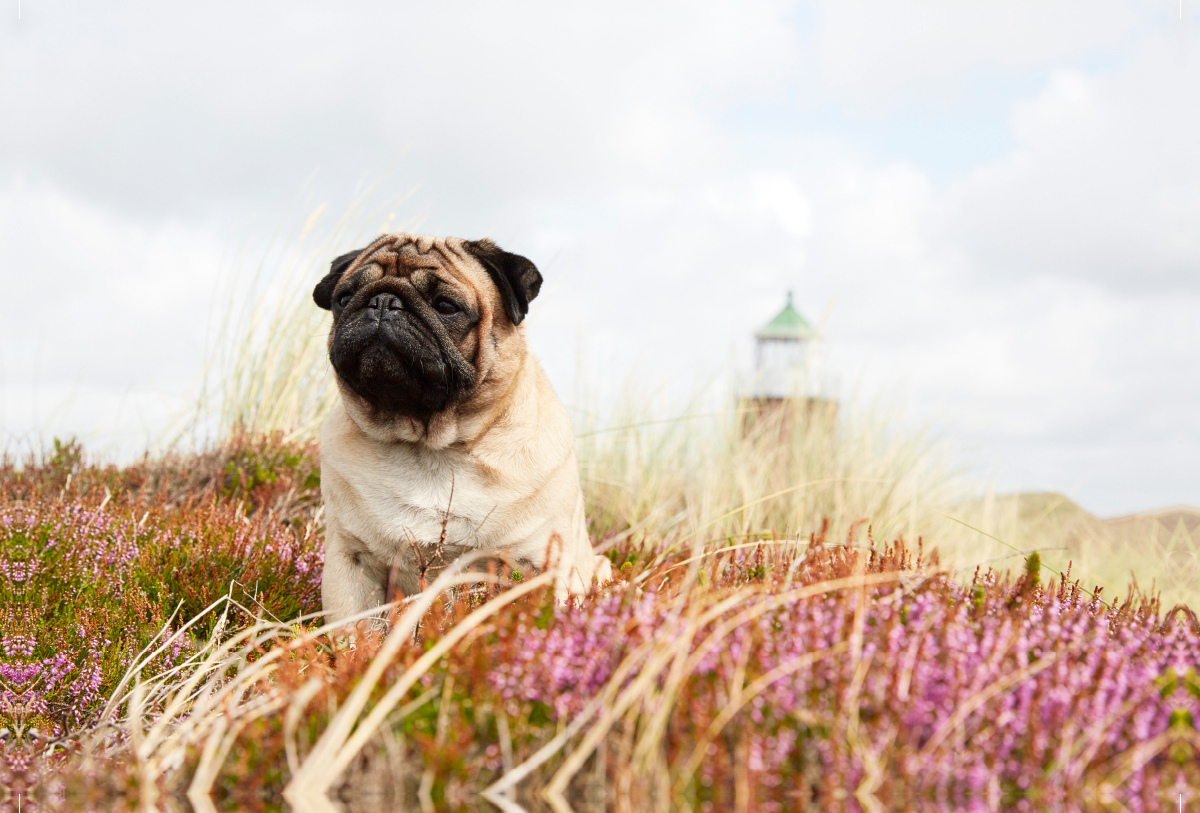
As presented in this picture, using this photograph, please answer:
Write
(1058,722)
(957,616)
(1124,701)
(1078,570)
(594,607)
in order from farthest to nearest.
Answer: (1078,570), (594,607), (957,616), (1124,701), (1058,722)

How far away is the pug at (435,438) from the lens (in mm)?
3846

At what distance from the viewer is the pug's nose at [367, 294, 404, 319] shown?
153 inches

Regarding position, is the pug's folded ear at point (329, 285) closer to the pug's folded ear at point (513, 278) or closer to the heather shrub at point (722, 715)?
the pug's folded ear at point (513, 278)

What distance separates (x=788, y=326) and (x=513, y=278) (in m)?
12.4

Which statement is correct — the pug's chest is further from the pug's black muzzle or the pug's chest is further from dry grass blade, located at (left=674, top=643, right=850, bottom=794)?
dry grass blade, located at (left=674, top=643, right=850, bottom=794)

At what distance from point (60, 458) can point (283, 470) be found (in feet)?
7.55

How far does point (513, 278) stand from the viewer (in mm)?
4129

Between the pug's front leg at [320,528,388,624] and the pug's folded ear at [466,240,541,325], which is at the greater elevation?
the pug's folded ear at [466,240,541,325]

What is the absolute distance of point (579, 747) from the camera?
81.2 inches

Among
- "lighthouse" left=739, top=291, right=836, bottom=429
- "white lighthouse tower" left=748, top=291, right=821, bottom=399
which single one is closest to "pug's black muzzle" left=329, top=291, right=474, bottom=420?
"lighthouse" left=739, top=291, right=836, bottom=429

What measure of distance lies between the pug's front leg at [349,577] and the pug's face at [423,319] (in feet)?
1.98

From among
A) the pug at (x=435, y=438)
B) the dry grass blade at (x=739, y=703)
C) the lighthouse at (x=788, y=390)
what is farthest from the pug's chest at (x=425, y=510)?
the lighthouse at (x=788, y=390)

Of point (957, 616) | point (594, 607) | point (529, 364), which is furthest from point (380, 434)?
point (957, 616)

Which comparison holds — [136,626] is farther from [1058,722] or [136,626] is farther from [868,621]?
[1058,722]
